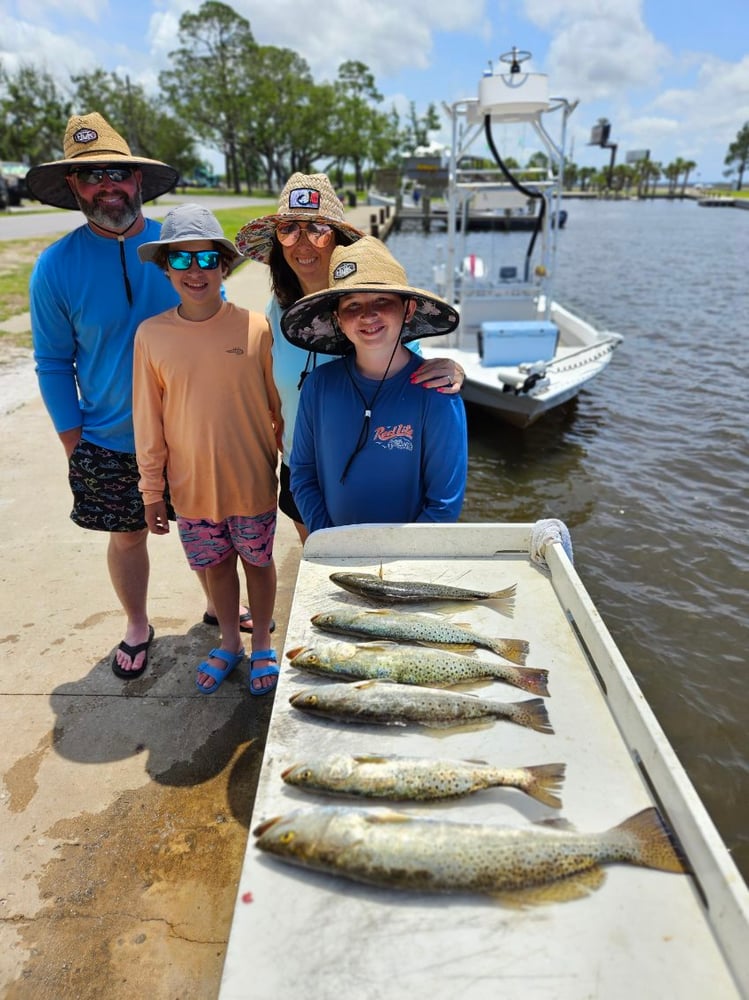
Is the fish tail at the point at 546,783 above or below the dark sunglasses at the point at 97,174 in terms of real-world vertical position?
below

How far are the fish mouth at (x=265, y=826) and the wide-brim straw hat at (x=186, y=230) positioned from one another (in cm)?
243

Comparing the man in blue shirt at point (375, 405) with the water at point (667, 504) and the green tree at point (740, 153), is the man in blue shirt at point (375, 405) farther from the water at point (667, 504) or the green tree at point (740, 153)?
the green tree at point (740, 153)

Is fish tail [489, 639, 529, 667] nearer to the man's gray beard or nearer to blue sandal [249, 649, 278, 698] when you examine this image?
blue sandal [249, 649, 278, 698]

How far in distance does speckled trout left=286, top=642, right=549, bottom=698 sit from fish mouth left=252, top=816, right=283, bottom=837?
1.83ft

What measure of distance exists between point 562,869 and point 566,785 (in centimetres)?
26

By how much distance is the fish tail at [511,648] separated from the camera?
2143mm

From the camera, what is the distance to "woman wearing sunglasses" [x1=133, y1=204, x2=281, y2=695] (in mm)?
3029

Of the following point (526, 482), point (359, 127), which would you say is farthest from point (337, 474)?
point (359, 127)

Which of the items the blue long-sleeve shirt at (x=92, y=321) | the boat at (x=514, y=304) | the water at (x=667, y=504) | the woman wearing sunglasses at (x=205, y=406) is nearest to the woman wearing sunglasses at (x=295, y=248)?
the woman wearing sunglasses at (x=205, y=406)

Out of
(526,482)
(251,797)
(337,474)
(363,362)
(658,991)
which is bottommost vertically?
(526,482)

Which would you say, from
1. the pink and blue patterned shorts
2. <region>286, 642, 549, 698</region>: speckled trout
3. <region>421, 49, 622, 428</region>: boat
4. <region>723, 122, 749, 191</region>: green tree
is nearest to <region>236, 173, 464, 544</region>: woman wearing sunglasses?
the pink and blue patterned shorts

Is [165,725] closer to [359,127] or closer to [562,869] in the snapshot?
[562,869]

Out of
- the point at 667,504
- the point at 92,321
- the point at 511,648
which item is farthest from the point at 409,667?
the point at 667,504

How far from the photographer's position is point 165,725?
357 centimetres
